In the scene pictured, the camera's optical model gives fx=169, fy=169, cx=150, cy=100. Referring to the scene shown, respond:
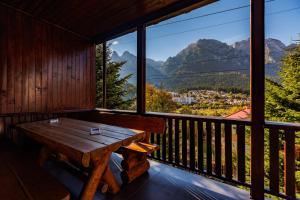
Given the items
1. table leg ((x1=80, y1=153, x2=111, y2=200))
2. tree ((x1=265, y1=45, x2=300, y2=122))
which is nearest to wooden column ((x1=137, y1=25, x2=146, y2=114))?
table leg ((x1=80, y1=153, x2=111, y2=200))

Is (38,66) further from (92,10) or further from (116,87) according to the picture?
(116,87)

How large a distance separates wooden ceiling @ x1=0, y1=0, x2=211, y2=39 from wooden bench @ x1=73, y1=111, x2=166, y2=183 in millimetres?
1808

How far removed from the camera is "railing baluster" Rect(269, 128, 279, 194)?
1823 mm

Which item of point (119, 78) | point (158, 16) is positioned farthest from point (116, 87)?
point (158, 16)

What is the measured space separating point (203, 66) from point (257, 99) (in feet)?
21.0

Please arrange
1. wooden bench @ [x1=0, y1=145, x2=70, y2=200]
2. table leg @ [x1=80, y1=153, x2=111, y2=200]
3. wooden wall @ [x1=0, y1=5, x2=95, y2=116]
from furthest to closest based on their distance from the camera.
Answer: wooden wall @ [x1=0, y1=5, x2=95, y2=116] → table leg @ [x1=80, y1=153, x2=111, y2=200] → wooden bench @ [x1=0, y1=145, x2=70, y2=200]

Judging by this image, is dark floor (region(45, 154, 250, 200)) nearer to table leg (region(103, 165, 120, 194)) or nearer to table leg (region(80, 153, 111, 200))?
table leg (region(103, 165, 120, 194))

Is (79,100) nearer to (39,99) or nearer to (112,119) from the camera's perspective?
(39,99)

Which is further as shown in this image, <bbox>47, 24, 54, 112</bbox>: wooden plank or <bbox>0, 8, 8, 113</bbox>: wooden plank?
<bbox>47, 24, 54, 112</bbox>: wooden plank

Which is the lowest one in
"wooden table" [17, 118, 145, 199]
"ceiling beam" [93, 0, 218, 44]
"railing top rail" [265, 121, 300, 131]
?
"wooden table" [17, 118, 145, 199]

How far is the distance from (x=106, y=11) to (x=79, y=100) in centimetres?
204

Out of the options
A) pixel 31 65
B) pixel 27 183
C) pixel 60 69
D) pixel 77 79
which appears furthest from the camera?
pixel 77 79

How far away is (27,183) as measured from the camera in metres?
1.23

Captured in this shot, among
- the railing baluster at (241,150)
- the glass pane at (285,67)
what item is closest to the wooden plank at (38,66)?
the railing baluster at (241,150)
